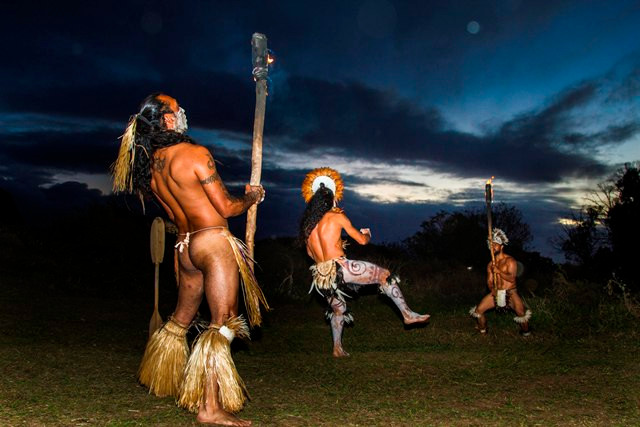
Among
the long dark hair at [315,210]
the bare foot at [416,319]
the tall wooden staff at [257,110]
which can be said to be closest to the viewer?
the tall wooden staff at [257,110]

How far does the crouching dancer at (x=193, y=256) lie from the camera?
12.8 feet

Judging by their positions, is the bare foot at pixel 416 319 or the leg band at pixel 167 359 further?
the bare foot at pixel 416 319

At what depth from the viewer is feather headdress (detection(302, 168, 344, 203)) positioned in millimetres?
7059

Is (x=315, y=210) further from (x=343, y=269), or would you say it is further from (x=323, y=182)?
(x=343, y=269)

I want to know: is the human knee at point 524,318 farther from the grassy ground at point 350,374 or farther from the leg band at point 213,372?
the leg band at point 213,372

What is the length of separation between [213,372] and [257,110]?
7.14ft

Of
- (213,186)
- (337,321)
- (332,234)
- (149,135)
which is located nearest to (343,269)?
(332,234)

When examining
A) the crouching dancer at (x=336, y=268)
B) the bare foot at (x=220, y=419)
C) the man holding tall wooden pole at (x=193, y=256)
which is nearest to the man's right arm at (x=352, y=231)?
the crouching dancer at (x=336, y=268)

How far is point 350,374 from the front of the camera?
18.6 feet

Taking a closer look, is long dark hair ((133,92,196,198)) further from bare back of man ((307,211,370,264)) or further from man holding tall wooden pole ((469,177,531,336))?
man holding tall wooden pole ((469,177,531,336))

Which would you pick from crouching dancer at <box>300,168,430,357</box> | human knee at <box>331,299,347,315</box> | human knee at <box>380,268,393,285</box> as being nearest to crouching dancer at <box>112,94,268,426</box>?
crouching dancer at <box>300,168,430,357</box>

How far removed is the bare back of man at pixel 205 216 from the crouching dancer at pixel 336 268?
251cm

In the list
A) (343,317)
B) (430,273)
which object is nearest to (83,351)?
(343,317)

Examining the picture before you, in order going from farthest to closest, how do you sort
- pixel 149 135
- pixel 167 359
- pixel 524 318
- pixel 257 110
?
1. pixel 524 318
2. pixel 257 110
3. pixel 167 359
4. pixel 149 135
